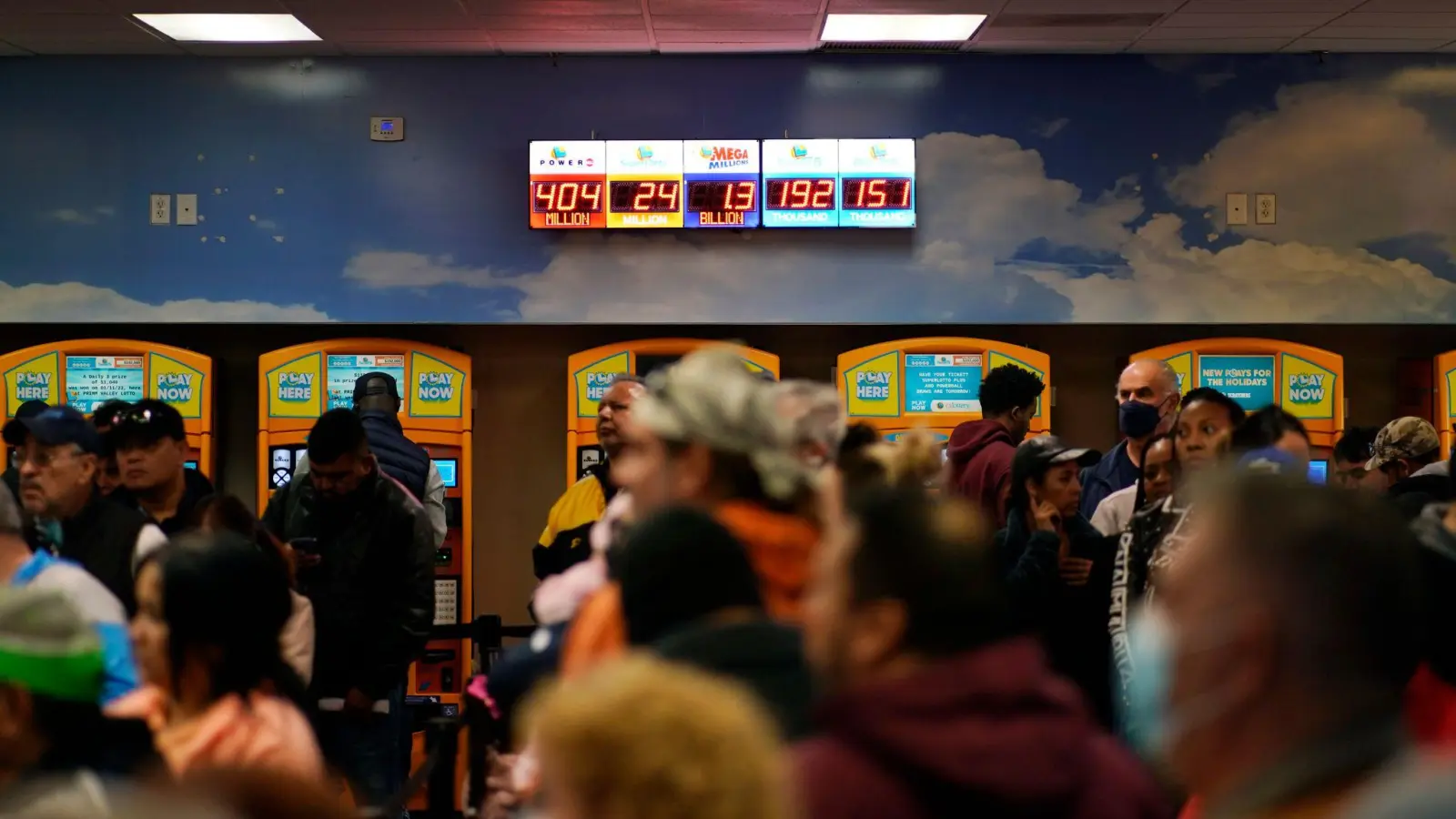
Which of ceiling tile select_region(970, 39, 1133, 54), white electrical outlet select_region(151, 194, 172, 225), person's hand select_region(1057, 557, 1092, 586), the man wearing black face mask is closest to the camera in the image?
person's hand select_region(1057, 557, 1092, 586)

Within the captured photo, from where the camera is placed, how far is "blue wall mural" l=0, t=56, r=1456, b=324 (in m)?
7.40

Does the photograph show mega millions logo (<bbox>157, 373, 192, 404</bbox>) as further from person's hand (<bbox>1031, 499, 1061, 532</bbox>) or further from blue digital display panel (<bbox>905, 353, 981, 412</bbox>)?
person's hand (<bbox>1031, 499, 1061, 532</bbox>)

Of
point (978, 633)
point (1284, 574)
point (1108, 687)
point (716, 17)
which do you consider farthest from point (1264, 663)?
point (716, 17)

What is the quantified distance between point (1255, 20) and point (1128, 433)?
3398 mm

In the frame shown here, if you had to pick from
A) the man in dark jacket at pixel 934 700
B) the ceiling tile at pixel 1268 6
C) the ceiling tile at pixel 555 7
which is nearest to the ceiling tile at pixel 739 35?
the ceiling tile at pixel 555 7

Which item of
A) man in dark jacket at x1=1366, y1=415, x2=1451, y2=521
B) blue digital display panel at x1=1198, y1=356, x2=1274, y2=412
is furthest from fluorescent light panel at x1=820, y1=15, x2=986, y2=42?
man in dark jacket at x1=1366, y1=415, x2=1451, y2=521

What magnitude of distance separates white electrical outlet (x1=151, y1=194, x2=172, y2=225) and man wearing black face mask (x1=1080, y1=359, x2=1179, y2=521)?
5138 mm

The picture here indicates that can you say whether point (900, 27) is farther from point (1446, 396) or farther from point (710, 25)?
point (1446, 396)

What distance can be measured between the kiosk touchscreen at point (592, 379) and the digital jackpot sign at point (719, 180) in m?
0.71

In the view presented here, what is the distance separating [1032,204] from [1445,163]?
2272 millimetres

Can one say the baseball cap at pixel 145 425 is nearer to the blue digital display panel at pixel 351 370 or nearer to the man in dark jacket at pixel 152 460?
the man in dark jacket at pixel 152 460

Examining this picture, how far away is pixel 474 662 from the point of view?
270 inches

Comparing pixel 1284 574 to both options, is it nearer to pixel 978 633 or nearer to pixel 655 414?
pixel 978 633

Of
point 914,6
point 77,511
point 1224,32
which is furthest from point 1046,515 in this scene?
point 1224,32
